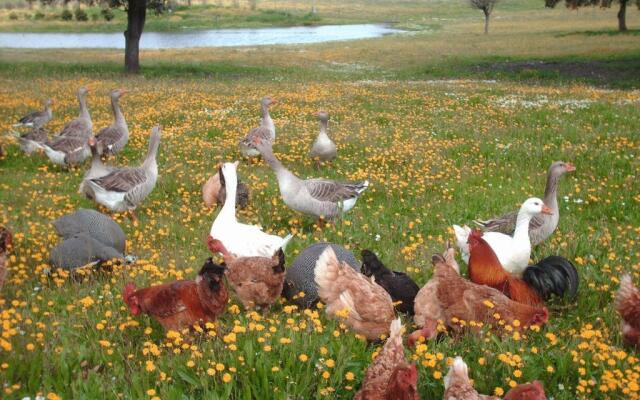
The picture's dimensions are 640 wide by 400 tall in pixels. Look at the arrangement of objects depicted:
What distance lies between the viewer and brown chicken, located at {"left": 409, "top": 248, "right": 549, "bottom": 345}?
5.90 m

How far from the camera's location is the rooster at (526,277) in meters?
6.69

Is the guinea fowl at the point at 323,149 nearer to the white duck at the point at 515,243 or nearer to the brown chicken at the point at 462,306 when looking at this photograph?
the white duck at the point at 515,243

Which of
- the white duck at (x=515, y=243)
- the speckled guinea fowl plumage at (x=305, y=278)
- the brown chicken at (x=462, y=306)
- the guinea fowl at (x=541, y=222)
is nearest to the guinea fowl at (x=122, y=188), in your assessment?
the speckled guinea fowl plumage at (x=305, y=278)

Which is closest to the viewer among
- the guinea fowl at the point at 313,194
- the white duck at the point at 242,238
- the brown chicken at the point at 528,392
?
the brown chicken at the point at 528,392

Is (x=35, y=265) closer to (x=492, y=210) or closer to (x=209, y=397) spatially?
(x=209, y=397)

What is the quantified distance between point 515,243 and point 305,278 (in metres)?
2.80

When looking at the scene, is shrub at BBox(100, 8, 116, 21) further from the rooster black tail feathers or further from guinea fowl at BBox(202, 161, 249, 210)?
the rooster black tail feathers

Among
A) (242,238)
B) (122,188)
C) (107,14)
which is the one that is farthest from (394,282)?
(107,14)

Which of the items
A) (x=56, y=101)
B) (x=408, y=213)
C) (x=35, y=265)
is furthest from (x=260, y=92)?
(x=35, y=265)

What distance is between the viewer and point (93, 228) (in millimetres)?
7859

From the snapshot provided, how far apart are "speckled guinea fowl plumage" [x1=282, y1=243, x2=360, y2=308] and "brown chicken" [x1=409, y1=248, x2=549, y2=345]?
46.3 inches

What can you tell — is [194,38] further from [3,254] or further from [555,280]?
[555,280]

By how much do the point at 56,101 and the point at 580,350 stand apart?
2111 cm

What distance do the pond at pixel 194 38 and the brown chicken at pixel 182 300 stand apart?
59.3 meters
